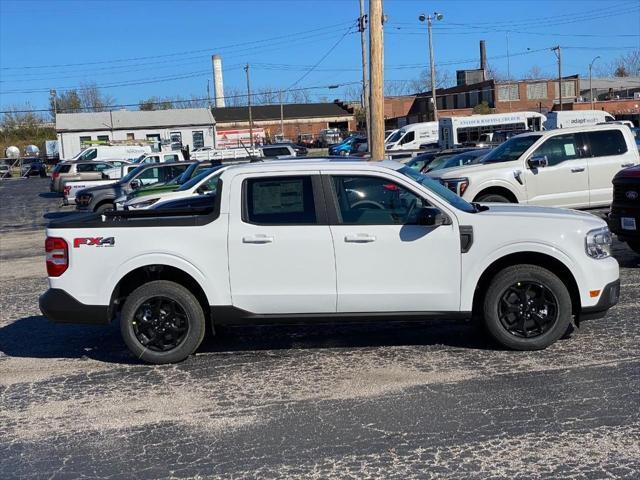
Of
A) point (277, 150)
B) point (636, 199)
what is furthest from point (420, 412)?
point (277, 150)

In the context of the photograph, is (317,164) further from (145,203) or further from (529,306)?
(145,203)

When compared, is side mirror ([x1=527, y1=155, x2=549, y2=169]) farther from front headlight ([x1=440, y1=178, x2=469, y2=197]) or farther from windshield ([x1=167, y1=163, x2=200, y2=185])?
windshield ([x1=167, y1=163, x2=200, y2=185])

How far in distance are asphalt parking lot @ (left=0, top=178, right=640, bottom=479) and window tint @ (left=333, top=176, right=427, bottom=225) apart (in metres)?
1.26

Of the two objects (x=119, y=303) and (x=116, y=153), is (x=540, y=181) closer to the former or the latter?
(x=119, y=303)

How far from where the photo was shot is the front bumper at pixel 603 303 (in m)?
6.41

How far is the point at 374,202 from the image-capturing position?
6488 mm

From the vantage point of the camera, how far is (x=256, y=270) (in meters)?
6.40

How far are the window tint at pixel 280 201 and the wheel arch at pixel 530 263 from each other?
1.61 metres

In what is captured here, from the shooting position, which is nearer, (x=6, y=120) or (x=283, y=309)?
(x=283, y=309)

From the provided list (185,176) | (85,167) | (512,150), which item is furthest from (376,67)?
(85,167)

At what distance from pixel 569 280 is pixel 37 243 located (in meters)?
14.0

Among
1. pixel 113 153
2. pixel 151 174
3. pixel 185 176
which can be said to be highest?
pixel 113 153

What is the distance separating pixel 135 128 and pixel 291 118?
2369cm

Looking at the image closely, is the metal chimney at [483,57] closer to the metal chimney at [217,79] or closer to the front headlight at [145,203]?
the metal chimney at [217,79]
